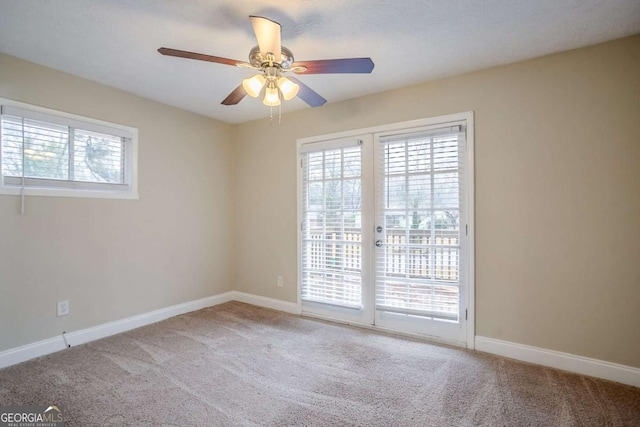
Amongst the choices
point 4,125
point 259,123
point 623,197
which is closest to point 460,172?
point 623,197

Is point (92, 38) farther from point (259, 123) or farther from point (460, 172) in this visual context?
point (460, 172)

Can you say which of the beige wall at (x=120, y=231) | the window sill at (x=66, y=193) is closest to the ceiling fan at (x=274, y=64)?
the beige wall at (x=120, y=231)

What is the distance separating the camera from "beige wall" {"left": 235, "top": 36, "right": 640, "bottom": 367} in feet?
7.29

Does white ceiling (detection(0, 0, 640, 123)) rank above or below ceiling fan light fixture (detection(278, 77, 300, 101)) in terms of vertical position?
above

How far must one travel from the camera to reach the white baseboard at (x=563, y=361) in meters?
2.20

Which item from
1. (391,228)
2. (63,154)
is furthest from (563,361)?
(63,154)

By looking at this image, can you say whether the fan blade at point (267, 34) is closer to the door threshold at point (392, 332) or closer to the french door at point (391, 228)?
the french door at point (391, 228)

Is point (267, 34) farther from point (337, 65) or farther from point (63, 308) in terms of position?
point (63, 308)

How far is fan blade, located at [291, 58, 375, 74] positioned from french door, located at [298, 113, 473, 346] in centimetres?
133

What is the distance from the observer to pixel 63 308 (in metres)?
2.78

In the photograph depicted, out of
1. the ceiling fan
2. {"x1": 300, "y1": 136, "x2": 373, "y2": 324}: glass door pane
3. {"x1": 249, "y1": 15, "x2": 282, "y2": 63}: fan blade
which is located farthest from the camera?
{"x1": 300, "y1": 136, "x2": 373, "y2": 324}: glass door pane

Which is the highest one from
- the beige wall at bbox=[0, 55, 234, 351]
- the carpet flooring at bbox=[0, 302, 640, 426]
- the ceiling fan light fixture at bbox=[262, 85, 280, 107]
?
the ceiling fan light fixture at bbox=[262, 85, 280, 107]

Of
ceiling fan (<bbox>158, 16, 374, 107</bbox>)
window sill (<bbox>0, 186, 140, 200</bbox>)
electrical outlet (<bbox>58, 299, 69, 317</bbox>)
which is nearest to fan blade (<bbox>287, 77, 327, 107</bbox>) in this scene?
ceiling fan (<bbox>158, 16, 374, 107</bbox>)

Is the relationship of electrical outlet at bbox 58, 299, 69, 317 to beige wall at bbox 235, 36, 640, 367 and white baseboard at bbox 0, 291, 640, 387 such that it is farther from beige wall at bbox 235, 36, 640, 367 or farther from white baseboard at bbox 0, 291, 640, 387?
beige wall at bbox 235, 36, 640, 367
